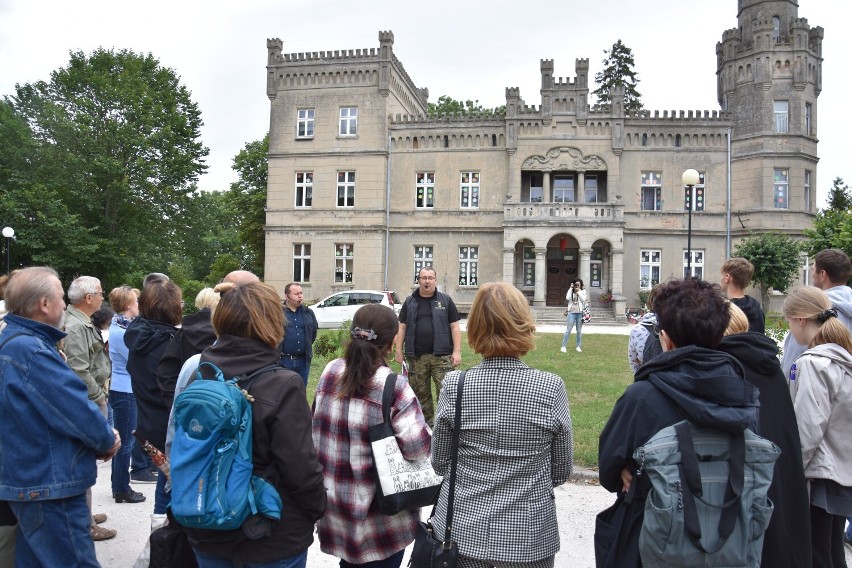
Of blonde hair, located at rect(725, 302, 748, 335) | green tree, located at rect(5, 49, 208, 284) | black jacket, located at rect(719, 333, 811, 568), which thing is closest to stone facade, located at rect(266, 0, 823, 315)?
green tree, located at rect(5, 49, 208, 284)

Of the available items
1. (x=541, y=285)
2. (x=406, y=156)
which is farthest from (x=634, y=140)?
(x=406, y=156)

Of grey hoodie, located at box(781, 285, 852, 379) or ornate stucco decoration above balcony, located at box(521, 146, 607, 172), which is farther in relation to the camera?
ornate stucco decoration above balcony, located at box(521, 146, 607, 172)

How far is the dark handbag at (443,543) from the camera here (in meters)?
2.90

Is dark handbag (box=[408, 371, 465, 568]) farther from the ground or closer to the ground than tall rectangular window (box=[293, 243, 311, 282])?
closer to the ground

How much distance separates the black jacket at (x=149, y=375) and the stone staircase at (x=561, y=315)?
997 inches

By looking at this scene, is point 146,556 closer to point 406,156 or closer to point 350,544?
point 350,544

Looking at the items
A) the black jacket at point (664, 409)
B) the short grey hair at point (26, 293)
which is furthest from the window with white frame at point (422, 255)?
the black jacket at point (664, 409)

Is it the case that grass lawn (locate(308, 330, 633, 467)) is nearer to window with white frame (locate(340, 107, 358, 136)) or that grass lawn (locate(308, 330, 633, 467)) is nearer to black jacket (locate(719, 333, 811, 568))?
black jacket (locate(719, 333, 811, 568))

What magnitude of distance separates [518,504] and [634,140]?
32.0 m

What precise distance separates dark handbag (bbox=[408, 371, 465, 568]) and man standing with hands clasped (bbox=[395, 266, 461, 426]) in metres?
5.17

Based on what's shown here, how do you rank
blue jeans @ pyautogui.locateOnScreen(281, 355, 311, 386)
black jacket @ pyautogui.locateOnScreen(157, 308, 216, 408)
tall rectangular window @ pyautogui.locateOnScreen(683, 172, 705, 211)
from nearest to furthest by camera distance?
black jacket @ pyautogui.locateOnScreen(157, 308, 216, 408)
blue jeans @ pyautogui.locateOnScreen(281, 355, 311, 386)
tall rectangular window @ pyautogui.locateOnScreen(683, 172, 705, 211)

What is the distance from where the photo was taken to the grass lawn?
807 centimetres

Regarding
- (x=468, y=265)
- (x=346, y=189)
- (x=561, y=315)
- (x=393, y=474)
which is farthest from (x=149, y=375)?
(x=346, y=189)

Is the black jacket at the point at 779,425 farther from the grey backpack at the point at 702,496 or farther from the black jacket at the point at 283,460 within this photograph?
the black jacket at the point at 283,460
